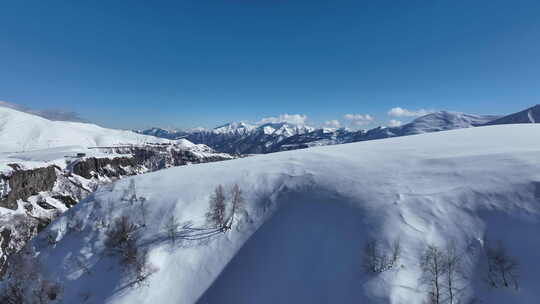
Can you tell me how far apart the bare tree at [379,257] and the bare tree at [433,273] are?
2.28 meters

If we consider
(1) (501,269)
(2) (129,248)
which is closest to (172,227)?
(2) (129,248)

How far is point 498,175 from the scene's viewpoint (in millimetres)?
27406

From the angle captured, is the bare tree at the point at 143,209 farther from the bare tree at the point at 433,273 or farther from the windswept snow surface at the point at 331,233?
the bare tree at the point at 433,273

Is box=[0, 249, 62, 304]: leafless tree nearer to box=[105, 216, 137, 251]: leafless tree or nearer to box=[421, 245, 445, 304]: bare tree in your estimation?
box=[105, 216, 137, 251]: leafless tree

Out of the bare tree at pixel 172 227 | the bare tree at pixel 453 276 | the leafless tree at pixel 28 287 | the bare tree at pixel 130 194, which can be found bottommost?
the leafless tree at pixel 28 287

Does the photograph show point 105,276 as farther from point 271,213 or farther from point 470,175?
point 470,175

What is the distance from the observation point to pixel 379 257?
70.9 feet

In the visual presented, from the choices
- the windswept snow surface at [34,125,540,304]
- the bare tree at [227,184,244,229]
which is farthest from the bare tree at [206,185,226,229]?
the windswept snow surface at [34,125,540,304]

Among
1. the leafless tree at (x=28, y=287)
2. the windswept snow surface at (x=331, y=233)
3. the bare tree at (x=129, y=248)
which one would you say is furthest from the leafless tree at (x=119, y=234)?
the leafless tree at (x=28, y=287)

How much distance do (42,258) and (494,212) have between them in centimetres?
5842

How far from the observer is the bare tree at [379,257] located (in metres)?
20.8

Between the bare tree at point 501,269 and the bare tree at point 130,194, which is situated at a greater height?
the bare tree at point 130,194

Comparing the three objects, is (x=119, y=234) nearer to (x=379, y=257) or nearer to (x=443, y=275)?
(x=379, y=257)

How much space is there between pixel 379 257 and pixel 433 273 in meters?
4.28
